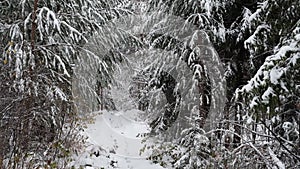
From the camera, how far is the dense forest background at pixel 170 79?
329 cm

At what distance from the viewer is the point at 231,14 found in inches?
291

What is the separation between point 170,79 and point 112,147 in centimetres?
294

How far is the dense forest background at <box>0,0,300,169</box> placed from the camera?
3.29 meters

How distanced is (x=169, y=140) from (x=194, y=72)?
99.7 inches

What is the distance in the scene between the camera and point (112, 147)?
31.1ft

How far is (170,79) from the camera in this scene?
8328 millimetres

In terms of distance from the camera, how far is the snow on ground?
21.9 ft

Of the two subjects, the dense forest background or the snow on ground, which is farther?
the snow on ground

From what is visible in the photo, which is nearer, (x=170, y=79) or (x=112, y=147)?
(x=170, y=79)

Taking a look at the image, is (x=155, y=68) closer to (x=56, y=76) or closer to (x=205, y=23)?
(x=205, y=23)

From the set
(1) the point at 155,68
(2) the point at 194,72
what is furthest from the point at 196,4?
(1) the point at 155,68

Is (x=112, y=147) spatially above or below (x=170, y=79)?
below

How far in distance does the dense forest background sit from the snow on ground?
51 centimetres

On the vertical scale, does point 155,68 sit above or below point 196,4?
→ below
